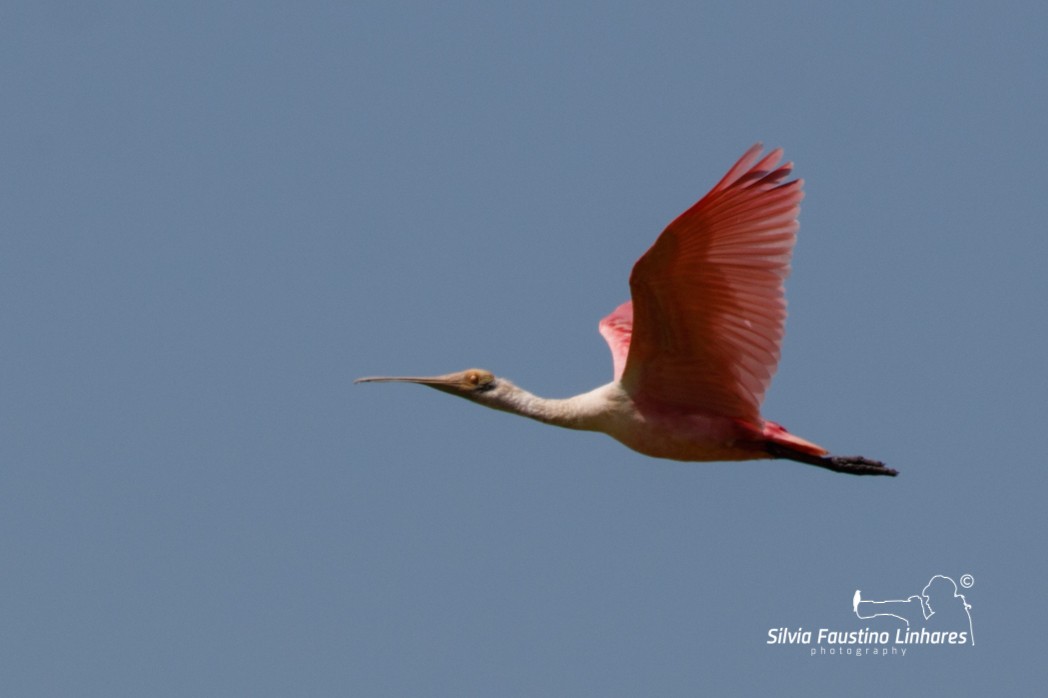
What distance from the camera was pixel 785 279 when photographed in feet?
47.8

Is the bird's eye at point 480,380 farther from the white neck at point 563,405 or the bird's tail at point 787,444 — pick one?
the bird's tail at point 787,444

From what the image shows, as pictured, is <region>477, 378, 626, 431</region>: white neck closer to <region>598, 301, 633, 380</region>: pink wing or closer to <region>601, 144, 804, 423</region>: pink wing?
<region>601, 144, 804, 423</region>: pink wing

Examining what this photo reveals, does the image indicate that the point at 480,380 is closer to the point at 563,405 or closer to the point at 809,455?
the point at 563,405

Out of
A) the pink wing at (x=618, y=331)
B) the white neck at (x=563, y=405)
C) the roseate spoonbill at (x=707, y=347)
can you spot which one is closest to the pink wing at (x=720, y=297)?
the roseate spoonbill at (x=707, y=347)

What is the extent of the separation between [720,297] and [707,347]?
20.0 inches

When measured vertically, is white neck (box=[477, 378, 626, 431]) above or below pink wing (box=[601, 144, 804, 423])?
below

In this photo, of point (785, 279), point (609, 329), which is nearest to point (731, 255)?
point (785, 279)

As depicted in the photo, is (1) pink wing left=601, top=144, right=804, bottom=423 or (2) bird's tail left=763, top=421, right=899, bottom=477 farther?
(2) bird's tail left=763, top=421, right=899, bottom=477

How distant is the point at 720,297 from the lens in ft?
48.0

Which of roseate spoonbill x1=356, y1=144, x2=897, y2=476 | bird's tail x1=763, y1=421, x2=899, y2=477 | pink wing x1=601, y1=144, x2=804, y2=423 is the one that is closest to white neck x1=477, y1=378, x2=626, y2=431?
roseate spoonbill x1=356, y1=144, x2=897, y2=476

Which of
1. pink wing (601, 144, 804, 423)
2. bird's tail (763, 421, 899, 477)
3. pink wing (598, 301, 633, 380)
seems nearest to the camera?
pink wing (601, 144, 804, 423)

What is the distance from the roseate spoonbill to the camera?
560 inches

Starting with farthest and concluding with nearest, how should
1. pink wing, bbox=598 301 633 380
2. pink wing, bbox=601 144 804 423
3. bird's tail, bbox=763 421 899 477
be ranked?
pink wing, bbox=598 301 633 380, bird's tail, bbox=763 421 899 477, pink wing, bbox=601 144 804 423

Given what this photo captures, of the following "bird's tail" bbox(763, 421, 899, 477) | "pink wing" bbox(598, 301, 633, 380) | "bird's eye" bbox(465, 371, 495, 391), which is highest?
"pink wing" bbox(598, 301, 633, 380)
